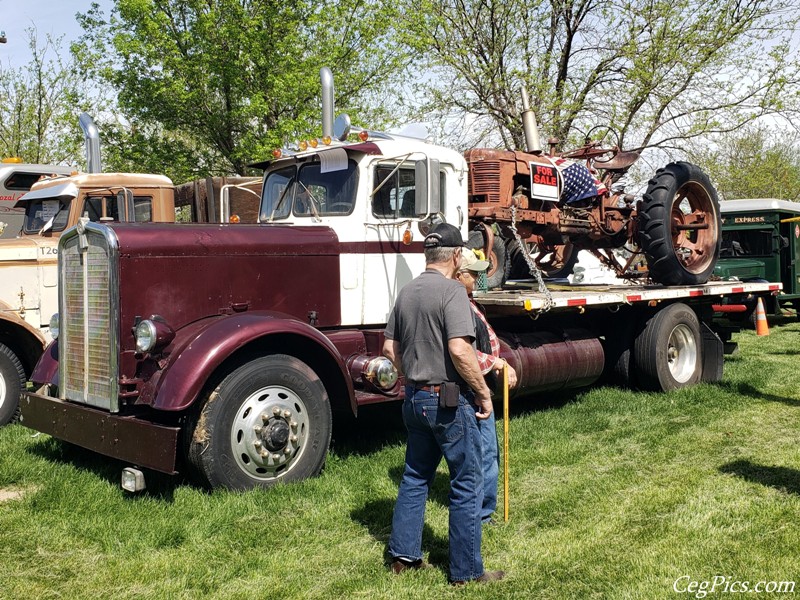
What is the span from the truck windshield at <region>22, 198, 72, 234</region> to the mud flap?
733cm

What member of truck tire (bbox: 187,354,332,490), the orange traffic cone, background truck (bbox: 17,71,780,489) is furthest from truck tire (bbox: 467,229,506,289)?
the orange traffic cone

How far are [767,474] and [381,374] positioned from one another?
2779 millimetres

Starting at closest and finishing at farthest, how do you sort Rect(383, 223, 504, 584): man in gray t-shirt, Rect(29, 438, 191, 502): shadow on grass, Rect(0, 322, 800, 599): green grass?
Rect(383, 223, 504, 584): man in gray t-shirt, Rect(0, 322, 800, 599): green grass, Rect(29, 438, 191, 502): shadow on grass

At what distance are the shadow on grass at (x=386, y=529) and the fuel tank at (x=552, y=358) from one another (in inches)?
96.6

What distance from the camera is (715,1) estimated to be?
19219 mm

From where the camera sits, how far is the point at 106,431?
5273 millimetres

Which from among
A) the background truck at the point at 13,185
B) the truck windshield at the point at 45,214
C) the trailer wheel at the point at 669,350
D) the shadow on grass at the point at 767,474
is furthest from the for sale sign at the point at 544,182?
the background truck at the point at 13,185

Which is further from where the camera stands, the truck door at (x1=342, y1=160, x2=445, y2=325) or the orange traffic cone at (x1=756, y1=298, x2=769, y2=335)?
the orange traffic cone at (x1=756, y1=298, x2=769, y2=335)

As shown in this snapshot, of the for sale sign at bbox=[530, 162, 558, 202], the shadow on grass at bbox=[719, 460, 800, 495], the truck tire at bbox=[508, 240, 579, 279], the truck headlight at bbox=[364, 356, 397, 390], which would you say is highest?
the for sale sign at bbox=[530, 162, 558, 202]

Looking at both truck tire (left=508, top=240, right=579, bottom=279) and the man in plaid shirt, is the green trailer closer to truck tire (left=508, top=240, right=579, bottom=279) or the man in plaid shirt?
truck tire (left=508, top=240, right=579, bottom=279)

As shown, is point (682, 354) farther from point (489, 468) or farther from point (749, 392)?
point (489, 468)

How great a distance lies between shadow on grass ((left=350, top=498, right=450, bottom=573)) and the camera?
4379 mm

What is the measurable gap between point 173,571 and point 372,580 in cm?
106
